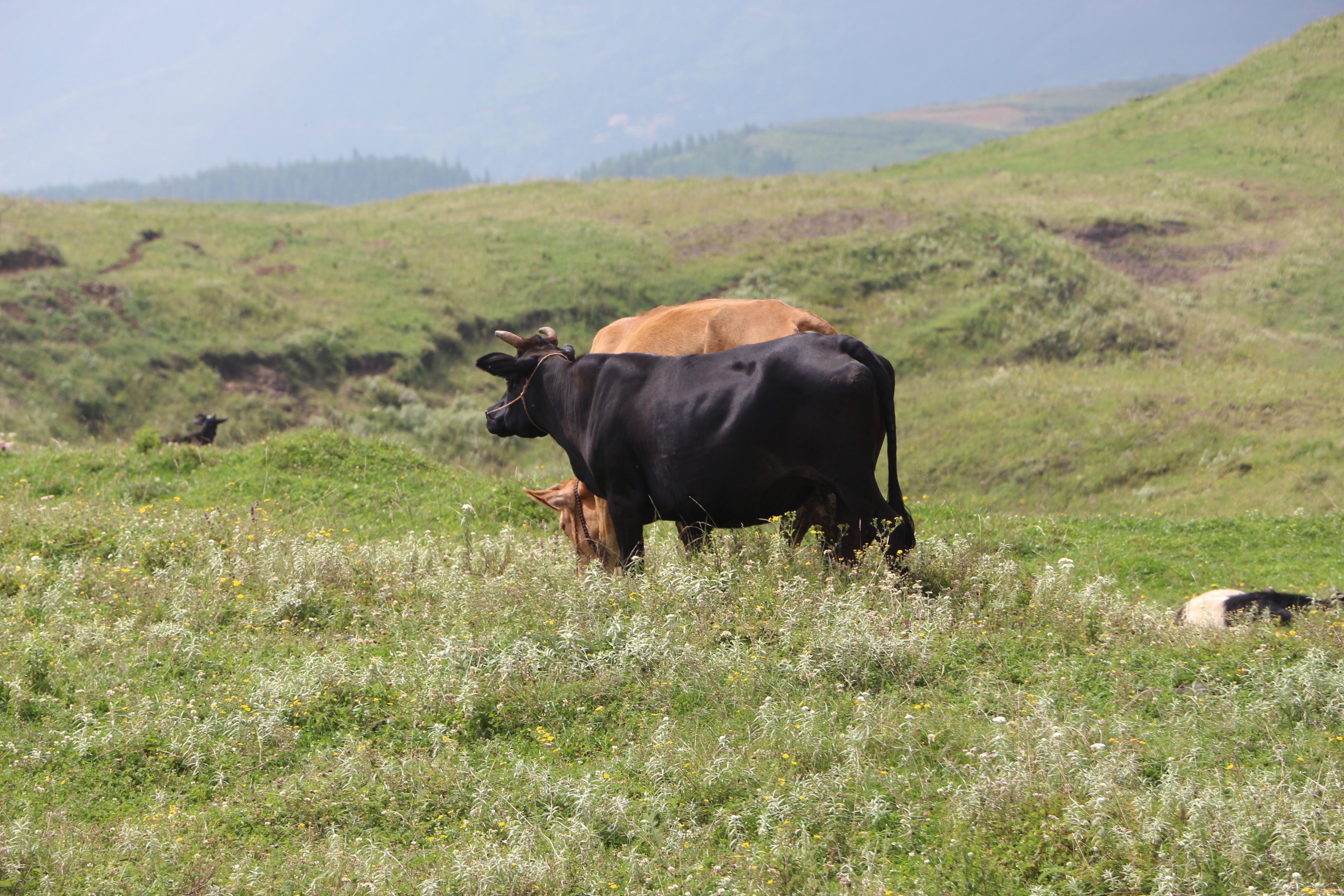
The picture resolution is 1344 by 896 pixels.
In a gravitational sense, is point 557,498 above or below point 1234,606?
above

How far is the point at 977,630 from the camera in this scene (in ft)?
25.3

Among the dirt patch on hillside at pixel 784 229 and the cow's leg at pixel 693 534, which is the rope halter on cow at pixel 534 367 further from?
the dirt patch on hillside at pixel 784 229

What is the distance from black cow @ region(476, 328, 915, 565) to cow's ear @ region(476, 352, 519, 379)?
0.95 metres

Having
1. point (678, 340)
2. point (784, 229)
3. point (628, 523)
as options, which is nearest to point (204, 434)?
point (678, 340)

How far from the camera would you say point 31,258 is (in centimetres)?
3250

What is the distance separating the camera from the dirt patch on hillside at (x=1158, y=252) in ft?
122

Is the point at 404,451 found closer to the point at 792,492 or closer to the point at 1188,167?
the point at 792,492

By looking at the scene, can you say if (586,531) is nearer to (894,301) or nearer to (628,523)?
(628,523)

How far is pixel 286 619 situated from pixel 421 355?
23834mm

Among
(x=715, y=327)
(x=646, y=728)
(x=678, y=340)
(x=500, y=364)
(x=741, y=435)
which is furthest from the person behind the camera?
(x=678, y=340)

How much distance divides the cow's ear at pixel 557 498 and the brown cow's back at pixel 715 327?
1.55 meters

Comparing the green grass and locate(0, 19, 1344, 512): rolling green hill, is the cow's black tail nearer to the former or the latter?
the green grass

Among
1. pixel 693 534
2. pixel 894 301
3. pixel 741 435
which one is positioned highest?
pixel 741 435

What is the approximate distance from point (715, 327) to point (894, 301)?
74.2ft
